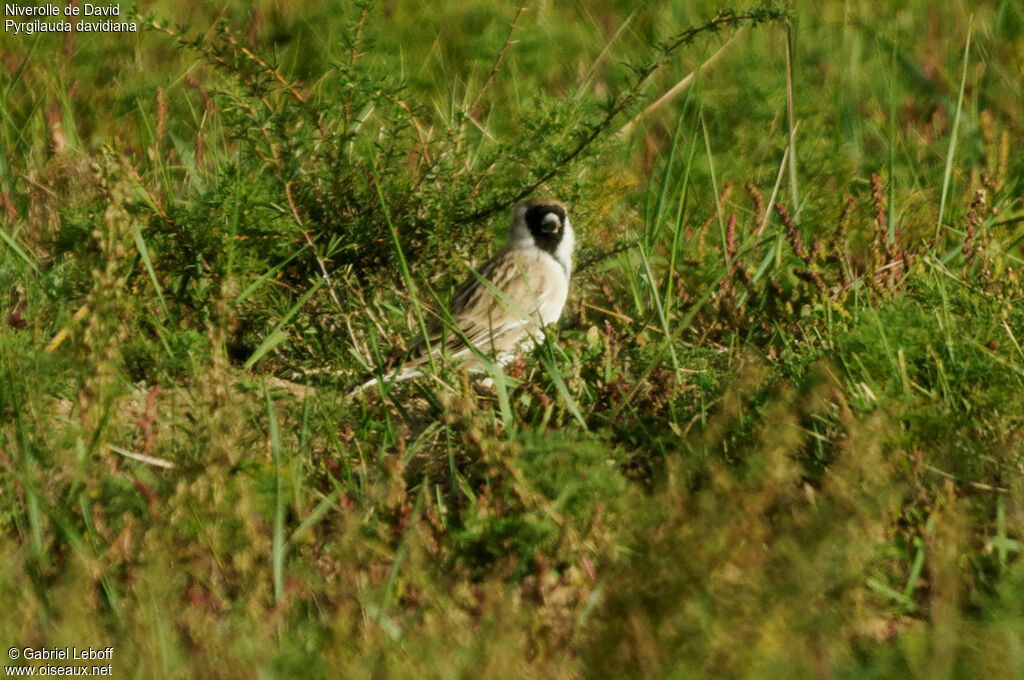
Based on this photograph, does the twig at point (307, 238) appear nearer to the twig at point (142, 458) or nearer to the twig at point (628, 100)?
the twig at point (628, 100)

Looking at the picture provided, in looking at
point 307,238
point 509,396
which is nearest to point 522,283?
point 307,238

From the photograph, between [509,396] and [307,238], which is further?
[307,238]

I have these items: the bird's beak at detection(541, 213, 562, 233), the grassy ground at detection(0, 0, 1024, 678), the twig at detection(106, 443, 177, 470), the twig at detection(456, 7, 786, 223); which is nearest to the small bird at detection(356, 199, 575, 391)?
the bird's beak at detection(541, 213, 562, 233)

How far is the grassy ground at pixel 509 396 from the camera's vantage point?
8.79ft

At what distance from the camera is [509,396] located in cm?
427

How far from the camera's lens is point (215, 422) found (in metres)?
3.22

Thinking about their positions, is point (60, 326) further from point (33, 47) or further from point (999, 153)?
point (999, 153)

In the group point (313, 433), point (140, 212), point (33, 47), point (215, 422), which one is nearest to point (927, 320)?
point (313, 433)

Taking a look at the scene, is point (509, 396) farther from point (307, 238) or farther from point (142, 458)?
point (142, 458)

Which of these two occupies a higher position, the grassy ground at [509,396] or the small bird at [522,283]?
the grassy ground at [509,396]

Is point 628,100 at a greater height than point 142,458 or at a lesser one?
greater

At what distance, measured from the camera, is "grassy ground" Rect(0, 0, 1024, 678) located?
8.79 ft

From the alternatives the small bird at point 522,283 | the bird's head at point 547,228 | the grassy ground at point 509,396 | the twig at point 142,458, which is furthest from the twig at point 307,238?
the twig at point 142,458

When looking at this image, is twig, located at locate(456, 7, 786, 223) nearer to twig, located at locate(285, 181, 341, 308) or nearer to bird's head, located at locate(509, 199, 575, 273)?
bird's head, located at locate(509, 199, 575, 273)
